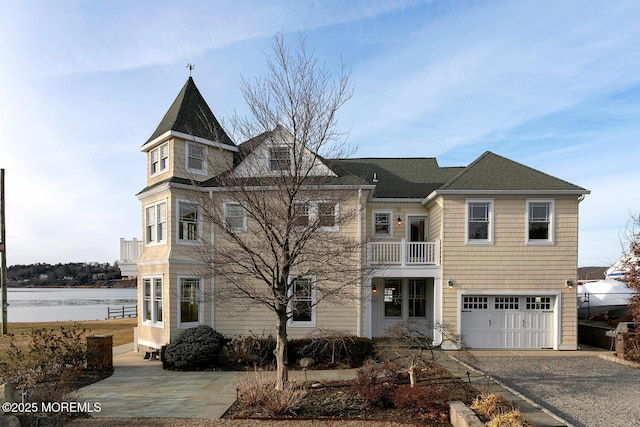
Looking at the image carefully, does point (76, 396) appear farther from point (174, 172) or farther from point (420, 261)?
point (420, 261)

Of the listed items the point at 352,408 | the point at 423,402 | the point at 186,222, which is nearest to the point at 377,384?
the point at 352,408

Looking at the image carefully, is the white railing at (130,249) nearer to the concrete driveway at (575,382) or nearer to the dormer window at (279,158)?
the dormer window at (279,158)

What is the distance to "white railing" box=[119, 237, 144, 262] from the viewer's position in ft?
51.0

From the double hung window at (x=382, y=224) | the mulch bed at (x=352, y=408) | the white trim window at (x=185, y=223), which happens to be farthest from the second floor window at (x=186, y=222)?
the double hung window at (x=382, y=224)

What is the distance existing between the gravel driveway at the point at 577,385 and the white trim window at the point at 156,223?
10826 mm

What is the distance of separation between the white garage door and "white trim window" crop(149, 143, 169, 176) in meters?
12.1

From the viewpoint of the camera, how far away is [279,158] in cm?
866

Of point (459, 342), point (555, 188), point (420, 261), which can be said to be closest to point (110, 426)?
point (459, 342)

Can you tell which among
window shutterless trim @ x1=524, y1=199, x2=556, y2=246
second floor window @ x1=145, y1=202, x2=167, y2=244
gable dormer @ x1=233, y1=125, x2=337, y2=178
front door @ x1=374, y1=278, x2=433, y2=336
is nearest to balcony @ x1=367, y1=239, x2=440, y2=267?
front door @ x1=374, y1=278, x2=433, y2=336

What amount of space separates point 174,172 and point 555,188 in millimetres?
13556

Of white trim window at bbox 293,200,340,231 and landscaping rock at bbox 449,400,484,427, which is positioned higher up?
white trim window at bbox 293,200,340,231

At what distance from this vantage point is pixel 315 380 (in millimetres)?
9977

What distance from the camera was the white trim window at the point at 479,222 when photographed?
14.4 m

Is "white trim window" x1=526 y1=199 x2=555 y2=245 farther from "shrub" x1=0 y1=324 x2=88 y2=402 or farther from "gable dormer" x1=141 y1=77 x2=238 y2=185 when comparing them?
"shrub" x1=0 y1=324 x2=88 y2=402
